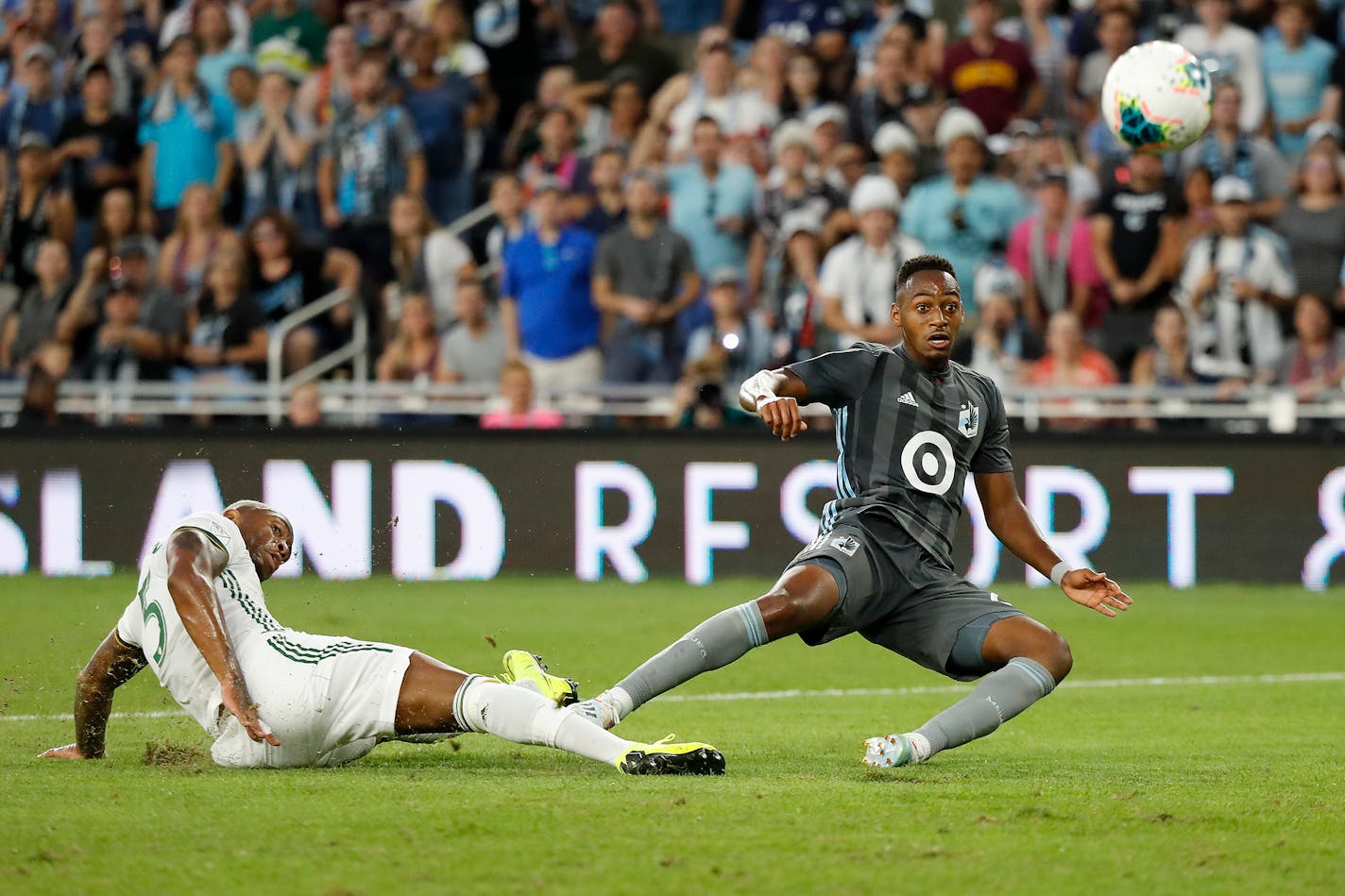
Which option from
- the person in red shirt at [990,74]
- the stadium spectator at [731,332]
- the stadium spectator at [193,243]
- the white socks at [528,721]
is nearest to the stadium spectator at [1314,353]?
the person in red shirt at [990,74]

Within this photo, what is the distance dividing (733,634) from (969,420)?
1.20 metres

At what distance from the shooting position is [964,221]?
14.6 meters

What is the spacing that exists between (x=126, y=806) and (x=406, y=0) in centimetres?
1362

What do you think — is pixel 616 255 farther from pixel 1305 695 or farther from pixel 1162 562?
pixel 1305 695

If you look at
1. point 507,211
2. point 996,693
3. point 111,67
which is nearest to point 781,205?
point 507,211

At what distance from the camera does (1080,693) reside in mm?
9180

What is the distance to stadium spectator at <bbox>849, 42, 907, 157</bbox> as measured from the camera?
607 inches

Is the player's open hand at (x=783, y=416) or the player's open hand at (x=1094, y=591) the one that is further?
the player's open hand at (x=1094, y=591)

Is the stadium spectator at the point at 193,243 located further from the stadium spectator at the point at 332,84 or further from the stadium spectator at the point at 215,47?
the stadium spectator at the point at 215,47

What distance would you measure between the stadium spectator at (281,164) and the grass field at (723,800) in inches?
277

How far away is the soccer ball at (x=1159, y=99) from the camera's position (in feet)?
35.8

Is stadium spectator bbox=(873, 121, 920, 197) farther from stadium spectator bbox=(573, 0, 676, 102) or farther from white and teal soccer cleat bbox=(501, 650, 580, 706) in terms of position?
white and teal soccer cleat bbox=(501, 650, 580, 706)

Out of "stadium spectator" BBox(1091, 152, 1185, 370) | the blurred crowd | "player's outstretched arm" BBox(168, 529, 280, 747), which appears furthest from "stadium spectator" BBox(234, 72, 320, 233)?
"player's outstretched arm" BBox(168, 529, 280, 747)

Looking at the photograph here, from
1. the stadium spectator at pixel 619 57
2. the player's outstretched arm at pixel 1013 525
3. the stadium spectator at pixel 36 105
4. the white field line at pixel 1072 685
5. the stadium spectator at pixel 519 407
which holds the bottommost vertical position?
the white field line at pixel 1072 685
